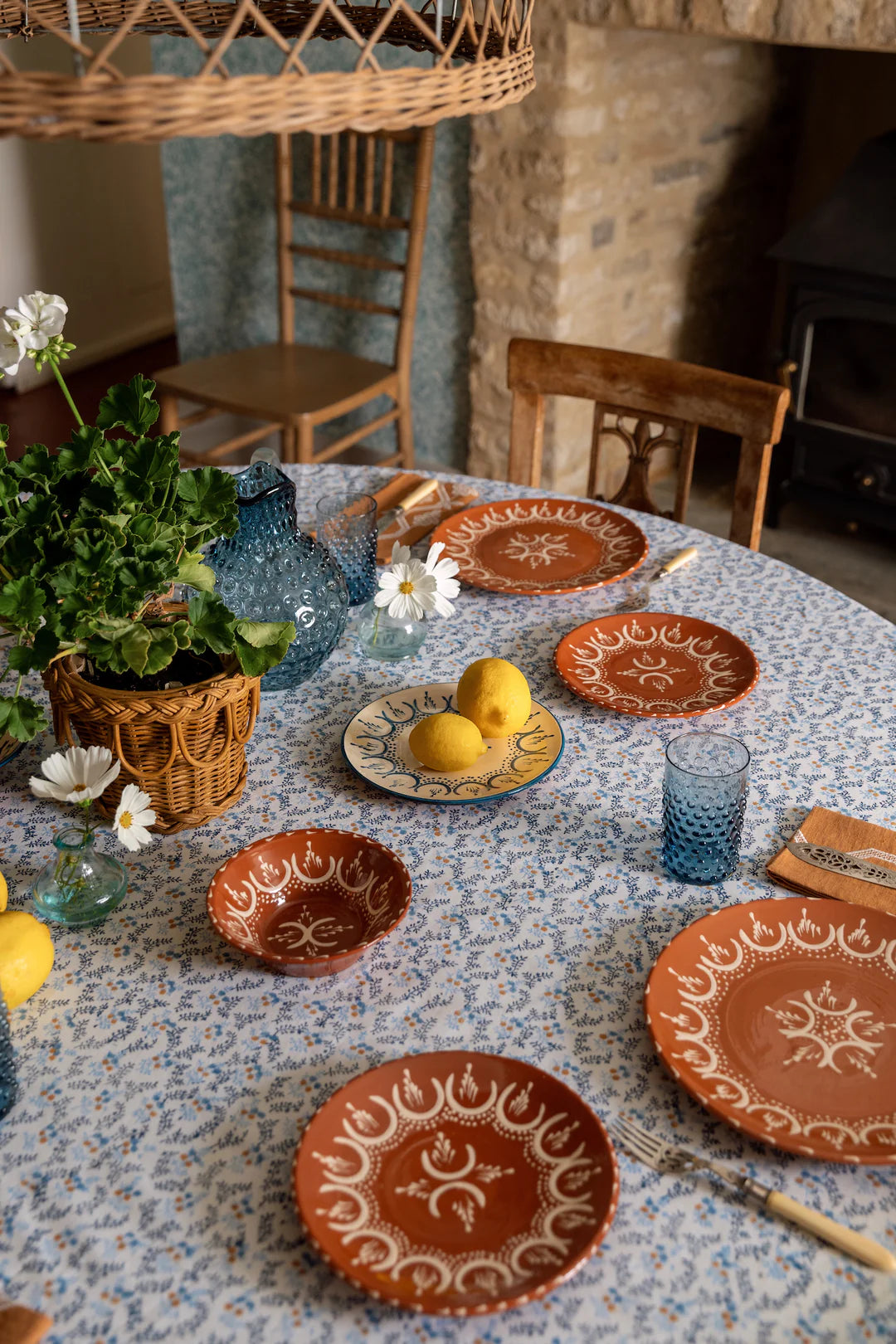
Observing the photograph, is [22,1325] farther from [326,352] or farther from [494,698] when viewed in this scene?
[326,352]

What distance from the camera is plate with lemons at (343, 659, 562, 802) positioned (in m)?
1.14

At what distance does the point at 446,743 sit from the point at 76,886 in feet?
1.15

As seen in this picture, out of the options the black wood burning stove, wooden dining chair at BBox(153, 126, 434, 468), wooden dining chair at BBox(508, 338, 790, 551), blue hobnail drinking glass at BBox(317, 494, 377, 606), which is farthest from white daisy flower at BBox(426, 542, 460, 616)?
the black wood burning stove

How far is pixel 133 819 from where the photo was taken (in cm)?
98

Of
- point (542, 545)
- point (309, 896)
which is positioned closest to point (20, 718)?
point (309, 896)

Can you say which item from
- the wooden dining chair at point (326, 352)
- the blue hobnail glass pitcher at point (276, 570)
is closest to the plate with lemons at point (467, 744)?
the blue hobnail glass pitcher at point (276, 570)

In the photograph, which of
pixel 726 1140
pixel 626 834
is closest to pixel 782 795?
pixel 626 834

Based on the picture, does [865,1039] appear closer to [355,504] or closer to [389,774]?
[389,774]

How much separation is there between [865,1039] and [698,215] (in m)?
2.81

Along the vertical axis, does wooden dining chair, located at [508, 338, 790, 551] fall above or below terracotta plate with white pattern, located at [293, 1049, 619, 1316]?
above

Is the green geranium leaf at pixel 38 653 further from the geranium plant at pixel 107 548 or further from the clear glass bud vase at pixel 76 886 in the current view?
the clear glass bud vase at pixel 76 886

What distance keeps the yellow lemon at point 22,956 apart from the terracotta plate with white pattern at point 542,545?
0.74 metres

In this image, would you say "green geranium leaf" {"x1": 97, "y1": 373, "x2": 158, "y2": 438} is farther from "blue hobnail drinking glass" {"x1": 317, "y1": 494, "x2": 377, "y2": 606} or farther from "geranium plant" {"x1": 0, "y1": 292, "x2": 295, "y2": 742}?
"blue hobnail drinking glass" {"x1": 317, "y1": 494, "x2": 377, "y2": 606}

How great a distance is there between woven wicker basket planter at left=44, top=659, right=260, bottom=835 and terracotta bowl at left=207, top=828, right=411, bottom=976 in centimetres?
9
